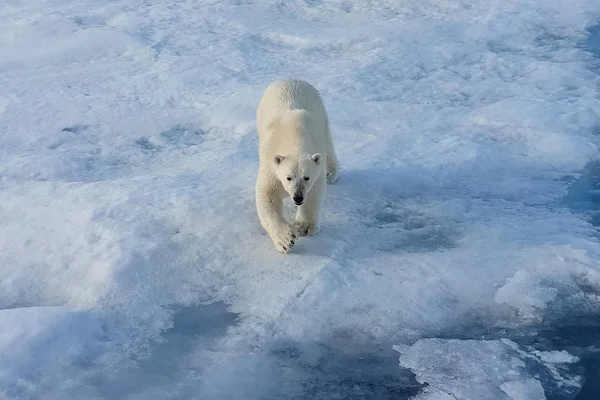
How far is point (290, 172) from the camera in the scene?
12.2ft

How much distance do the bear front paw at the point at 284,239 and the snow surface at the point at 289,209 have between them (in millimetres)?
59

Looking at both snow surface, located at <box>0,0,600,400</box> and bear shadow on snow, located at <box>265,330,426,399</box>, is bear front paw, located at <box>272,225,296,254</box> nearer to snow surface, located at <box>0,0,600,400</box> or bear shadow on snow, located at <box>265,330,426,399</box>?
snow surface, located at <box>0,0,600,400</box>

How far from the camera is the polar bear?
3762 mm

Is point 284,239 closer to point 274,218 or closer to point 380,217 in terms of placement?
point 274,218

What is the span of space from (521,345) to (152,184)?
8.16 ft

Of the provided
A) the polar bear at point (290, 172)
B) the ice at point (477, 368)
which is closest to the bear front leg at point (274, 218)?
the polar bear at point (290, 172)

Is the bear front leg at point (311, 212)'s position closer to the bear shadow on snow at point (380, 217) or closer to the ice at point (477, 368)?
the bear shadow on snow at point (380, 217)

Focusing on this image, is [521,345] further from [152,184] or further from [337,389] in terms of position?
[152,184]

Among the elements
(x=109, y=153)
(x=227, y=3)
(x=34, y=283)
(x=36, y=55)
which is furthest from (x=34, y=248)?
(x=227, y=3)

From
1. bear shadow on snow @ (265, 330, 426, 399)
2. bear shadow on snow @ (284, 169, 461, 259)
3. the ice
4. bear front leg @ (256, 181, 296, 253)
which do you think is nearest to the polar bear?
bear front leg @ (256, 181, 296, 253)

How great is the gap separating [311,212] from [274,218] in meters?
0.22

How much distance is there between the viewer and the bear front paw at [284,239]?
3.82 meters

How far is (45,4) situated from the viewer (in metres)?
9.12

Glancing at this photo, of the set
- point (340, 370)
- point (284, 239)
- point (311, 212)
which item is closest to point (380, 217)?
point (311, 212)
